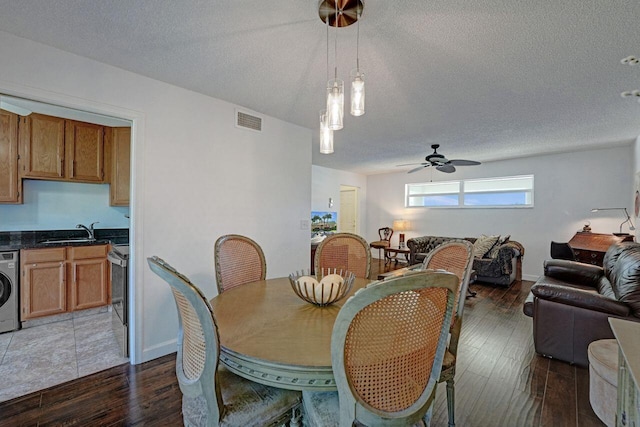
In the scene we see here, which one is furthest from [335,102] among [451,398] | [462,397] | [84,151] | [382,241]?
[382,241]

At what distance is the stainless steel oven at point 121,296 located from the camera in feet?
8.08

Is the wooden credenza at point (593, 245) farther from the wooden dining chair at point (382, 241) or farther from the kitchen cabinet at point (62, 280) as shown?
the kitchen cabinet at point (62, 280)

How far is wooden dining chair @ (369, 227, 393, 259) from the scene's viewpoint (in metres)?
7.49

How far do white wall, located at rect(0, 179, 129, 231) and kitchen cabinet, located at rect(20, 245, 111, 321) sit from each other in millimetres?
655

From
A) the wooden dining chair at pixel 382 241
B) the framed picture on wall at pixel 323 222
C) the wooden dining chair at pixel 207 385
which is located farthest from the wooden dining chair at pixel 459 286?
the wooden dining chair at pixel 382 241

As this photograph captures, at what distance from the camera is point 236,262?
7.07 ft

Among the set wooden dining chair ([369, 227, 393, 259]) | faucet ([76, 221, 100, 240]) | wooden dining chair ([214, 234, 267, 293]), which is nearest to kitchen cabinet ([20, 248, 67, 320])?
faucet ([76, 221, 100, 240])

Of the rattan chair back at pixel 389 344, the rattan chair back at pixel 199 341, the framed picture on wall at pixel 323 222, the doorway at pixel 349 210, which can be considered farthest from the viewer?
the doorway at pixel 349 210

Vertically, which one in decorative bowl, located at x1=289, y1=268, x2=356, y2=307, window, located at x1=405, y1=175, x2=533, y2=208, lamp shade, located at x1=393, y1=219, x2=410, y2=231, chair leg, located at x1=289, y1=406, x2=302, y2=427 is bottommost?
chair leg, located at x1=289, y1=406, x2=302, y2=427

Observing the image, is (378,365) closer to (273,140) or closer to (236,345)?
(236,345)

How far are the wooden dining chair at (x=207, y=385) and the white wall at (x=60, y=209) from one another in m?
3.59

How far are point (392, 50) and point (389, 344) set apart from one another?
190cm

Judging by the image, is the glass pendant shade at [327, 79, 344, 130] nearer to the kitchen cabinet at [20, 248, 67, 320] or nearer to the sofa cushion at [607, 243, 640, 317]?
the sofa cushion at [607, 243, 640, 317]

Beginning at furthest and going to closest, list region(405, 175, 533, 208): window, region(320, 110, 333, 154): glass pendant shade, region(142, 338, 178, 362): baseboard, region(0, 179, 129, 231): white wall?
region(405, 175, 533, 208): window, region(0, 179, 129, 231): white wall, region(142, 338, 178, 362): baseboard, region(320, 110, 333, 154): glass pendant shade
